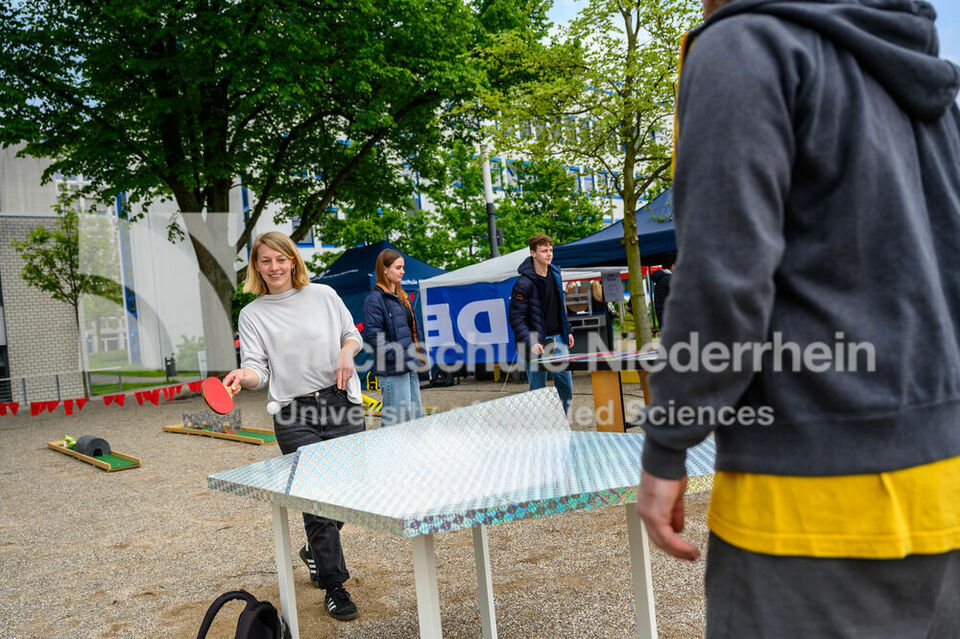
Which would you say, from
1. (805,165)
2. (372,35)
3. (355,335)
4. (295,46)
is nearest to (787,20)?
(805,165)

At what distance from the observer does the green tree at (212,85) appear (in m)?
13.9

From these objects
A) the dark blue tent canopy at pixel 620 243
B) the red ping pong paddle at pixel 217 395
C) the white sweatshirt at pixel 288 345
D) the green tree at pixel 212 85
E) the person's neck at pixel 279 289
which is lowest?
the red ping pong paddle at pixel 217 395

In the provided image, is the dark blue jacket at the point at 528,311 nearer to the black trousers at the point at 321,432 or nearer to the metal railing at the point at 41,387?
the black trousers at the point at 321,432

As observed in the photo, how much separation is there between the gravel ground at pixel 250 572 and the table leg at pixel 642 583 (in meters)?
0.65

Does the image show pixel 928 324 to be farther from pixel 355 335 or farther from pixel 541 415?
pixel 355 335

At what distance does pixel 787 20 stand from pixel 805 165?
0.77 ft

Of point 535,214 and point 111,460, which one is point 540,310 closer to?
point 111,460

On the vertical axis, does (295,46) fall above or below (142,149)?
above

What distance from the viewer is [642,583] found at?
264 cm

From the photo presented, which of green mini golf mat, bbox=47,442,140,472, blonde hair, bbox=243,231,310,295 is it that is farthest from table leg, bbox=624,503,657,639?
green mini golf mat, bbox=47,442,140,472

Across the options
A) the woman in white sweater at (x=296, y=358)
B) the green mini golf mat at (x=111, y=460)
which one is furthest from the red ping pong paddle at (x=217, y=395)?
the green mini golf mat at (x=111, y=460)

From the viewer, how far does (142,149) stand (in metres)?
15.2

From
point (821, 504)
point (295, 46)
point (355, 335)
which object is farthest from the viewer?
point (295, 46)

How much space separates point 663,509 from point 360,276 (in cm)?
1578
